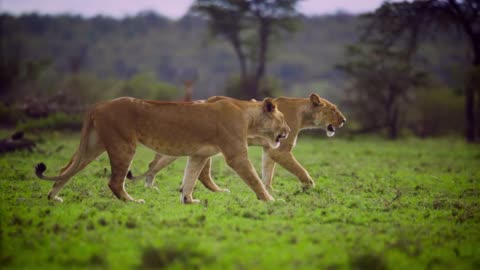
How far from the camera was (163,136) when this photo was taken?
26.7ft

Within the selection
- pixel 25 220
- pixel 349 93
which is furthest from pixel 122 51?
pixel 25 220

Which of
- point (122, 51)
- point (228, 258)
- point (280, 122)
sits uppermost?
point (280, 122)

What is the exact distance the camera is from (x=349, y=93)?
3341 centimetres

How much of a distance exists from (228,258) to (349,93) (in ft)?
95.4

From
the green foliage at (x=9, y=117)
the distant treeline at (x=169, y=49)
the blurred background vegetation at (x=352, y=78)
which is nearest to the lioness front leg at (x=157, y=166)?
the blurred background vegetation at (x=352, y=78)

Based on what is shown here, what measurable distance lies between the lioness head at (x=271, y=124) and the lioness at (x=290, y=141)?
0.24 metres

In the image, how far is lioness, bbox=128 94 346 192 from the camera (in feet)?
32.2

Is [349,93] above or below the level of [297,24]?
below

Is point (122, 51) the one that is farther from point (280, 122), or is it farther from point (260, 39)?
point (280, 122)

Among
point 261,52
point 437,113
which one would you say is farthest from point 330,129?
point 437,113

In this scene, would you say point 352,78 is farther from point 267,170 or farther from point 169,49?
point 169,49

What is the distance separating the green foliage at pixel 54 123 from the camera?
72.4 ft

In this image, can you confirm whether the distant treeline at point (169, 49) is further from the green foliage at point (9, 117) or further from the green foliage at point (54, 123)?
the green foliage at point (9, 117)

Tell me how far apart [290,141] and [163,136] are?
10.00 ft
